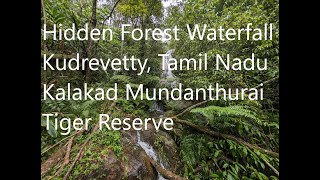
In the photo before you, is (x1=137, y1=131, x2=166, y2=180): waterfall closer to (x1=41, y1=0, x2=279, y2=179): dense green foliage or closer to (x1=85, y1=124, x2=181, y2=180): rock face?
(x1=85, y1=124, x2=181, y2=180): rock face

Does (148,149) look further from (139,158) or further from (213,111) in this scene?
(213,111)

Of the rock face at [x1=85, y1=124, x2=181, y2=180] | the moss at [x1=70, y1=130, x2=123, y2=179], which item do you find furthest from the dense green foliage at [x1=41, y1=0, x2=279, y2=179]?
the rock face at [x1=85, y1=124, x2=181, y2=180]

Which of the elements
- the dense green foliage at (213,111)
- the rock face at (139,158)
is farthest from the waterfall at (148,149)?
the dense green foliage at (213,111)

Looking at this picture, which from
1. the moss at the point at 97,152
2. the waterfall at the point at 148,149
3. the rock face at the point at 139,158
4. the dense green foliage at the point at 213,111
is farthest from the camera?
the waterfall at the point at 148,149

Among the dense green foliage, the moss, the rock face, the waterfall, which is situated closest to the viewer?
the moss

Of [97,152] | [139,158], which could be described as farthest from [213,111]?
[97,152]

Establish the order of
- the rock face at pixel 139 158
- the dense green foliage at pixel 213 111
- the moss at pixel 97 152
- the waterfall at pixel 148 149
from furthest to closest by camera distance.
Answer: the waterfall at pixel 148 149
the dense green foliage at pixel 213 111
the rock face at pixel 139 158
the moss at pixel 97 152

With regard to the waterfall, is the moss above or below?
above

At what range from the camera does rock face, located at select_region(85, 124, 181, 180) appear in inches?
113

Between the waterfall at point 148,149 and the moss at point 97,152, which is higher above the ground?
the moss at point 97,152

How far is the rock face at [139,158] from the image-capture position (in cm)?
286

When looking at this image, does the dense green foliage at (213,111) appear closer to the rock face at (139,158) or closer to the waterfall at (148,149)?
the rock face at (139,158)

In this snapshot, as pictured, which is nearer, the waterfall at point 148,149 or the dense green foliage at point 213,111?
the dense green foliage at point 213,111
